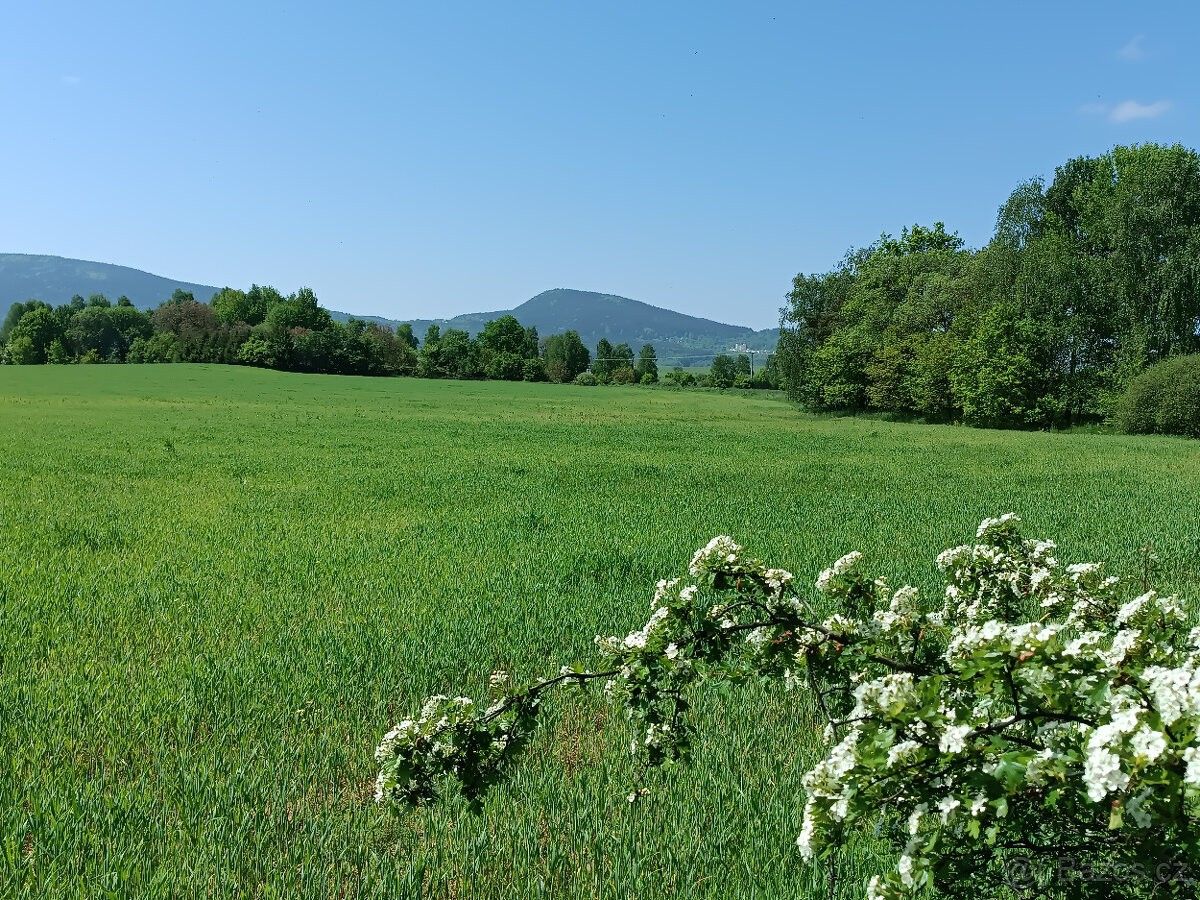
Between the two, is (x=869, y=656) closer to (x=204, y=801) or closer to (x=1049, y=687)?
(x=1049, y=687)

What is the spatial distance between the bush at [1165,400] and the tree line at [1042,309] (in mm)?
2382

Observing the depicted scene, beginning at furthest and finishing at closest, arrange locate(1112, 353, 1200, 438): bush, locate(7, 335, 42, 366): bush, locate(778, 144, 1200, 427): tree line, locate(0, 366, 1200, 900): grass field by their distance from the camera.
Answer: locate(7, 335, 42, 366): bush
locate(778, 144, 1200, 427): tree line
locate(1112, 353, 1200, 438): bush
locate(0, 366, 1200, 900): grass field

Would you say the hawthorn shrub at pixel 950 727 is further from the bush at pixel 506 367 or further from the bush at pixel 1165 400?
the bush at pixel 506 367

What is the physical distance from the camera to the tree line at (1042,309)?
142ft

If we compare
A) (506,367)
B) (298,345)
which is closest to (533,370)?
(506,367)

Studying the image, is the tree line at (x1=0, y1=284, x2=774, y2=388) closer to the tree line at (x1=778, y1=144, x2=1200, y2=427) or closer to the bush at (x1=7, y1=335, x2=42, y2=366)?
the bush at (x1=7, y1=335, x2=42, y2=366)

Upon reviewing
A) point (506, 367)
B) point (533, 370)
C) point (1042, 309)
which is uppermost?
point (1042, 309)

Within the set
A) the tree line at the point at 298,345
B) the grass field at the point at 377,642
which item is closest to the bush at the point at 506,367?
the tree line at the point at 298,345

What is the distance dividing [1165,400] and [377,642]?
44929 millimetres

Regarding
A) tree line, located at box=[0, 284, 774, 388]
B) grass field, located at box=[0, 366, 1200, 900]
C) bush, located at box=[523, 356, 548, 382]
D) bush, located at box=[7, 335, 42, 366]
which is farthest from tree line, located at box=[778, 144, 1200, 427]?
bush, located at box=[7, 335, 42, 366]

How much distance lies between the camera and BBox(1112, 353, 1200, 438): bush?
38938 mm

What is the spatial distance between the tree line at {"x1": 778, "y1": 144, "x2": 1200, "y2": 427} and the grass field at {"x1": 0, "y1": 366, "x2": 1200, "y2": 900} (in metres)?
28.1

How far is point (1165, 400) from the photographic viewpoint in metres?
39.9

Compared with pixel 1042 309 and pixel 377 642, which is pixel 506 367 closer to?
pixel 1042 309
